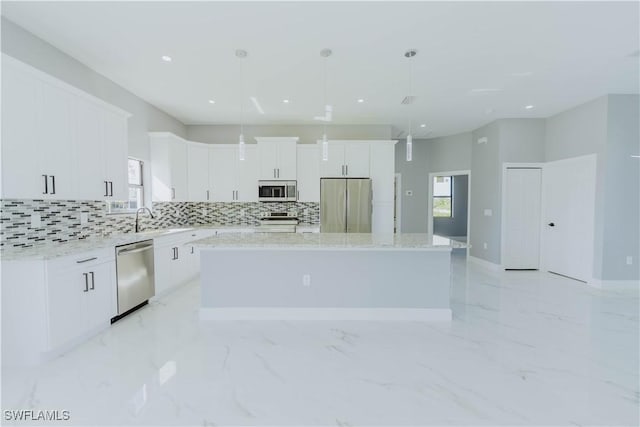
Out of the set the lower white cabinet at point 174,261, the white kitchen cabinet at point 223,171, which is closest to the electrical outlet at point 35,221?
the lower white cabinet at point 174,261

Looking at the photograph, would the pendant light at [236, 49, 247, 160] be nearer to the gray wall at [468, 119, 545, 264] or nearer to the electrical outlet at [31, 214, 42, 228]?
the electrical outlet at [31, 214, 42, 228]

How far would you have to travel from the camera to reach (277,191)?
516 cm

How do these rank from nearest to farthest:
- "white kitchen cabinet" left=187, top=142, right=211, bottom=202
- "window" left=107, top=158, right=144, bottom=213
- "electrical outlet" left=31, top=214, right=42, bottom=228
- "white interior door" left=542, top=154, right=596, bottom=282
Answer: "electrical outlet" left=31, top=214, right=42, bottom=228
"window" left=107, top=158, right=144, bottom=213
"white interior door" left=542, top=154, right=596, bottom=282
"white kitchen cabinet" left=187, top=142, right=211, bottom=202

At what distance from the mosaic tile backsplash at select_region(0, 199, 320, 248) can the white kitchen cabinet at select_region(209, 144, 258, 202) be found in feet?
1.17

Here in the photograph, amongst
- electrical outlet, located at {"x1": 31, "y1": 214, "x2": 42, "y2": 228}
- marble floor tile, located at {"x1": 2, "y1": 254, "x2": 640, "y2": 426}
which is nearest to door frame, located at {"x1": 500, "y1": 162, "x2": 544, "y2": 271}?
marble floor tile, located at {"x1": 2, "y1": 254, "x2": 640, "y2": 426}

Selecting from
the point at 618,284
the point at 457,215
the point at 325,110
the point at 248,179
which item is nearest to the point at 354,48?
the point at 325,110

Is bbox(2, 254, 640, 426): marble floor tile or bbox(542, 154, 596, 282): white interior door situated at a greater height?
bbox(542, 154, 596, 282): white interior door

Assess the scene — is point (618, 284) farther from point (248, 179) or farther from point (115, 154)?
point (115, 154)

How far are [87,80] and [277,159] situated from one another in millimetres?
2841

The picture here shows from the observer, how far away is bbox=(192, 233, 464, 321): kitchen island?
3.13 metres

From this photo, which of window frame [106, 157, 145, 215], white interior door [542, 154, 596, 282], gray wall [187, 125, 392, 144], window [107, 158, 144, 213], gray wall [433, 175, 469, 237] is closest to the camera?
window frame [106, 157, 145, 215]

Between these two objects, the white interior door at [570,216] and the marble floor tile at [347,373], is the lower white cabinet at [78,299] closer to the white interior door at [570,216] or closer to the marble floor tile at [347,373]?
the marble floor tile at [347,373]

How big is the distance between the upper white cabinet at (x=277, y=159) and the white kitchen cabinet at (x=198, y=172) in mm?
1104

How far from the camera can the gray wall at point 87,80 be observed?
8.30 ft
